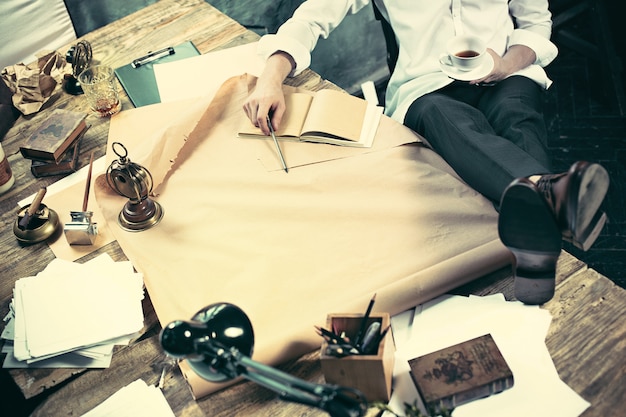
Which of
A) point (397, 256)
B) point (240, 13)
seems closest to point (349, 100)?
point (397, 256)

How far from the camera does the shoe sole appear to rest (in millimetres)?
1190

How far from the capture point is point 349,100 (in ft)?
5.81

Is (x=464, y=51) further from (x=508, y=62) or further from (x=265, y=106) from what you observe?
(x=265, y=106)

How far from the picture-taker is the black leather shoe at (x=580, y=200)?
3.91 ft

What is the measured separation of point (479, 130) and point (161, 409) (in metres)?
1.11

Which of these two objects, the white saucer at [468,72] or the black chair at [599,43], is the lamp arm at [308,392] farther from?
the black chair at [599,43]

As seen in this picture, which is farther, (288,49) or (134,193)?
(288,49)

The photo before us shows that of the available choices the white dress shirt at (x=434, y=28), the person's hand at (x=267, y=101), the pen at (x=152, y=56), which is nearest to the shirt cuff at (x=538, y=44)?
the white dress shirt at (x=434, y=28)

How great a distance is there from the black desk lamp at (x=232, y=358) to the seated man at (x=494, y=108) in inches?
20.1

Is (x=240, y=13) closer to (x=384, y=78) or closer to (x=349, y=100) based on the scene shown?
(x=384, y=78)

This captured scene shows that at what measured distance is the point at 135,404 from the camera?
124 centimetres

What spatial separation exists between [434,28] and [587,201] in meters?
1.03

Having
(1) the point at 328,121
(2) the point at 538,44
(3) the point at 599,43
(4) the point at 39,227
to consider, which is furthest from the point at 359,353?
(3) the point at 599,43

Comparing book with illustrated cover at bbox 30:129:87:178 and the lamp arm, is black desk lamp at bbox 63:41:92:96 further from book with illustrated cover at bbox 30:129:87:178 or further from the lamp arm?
the lamp arm
